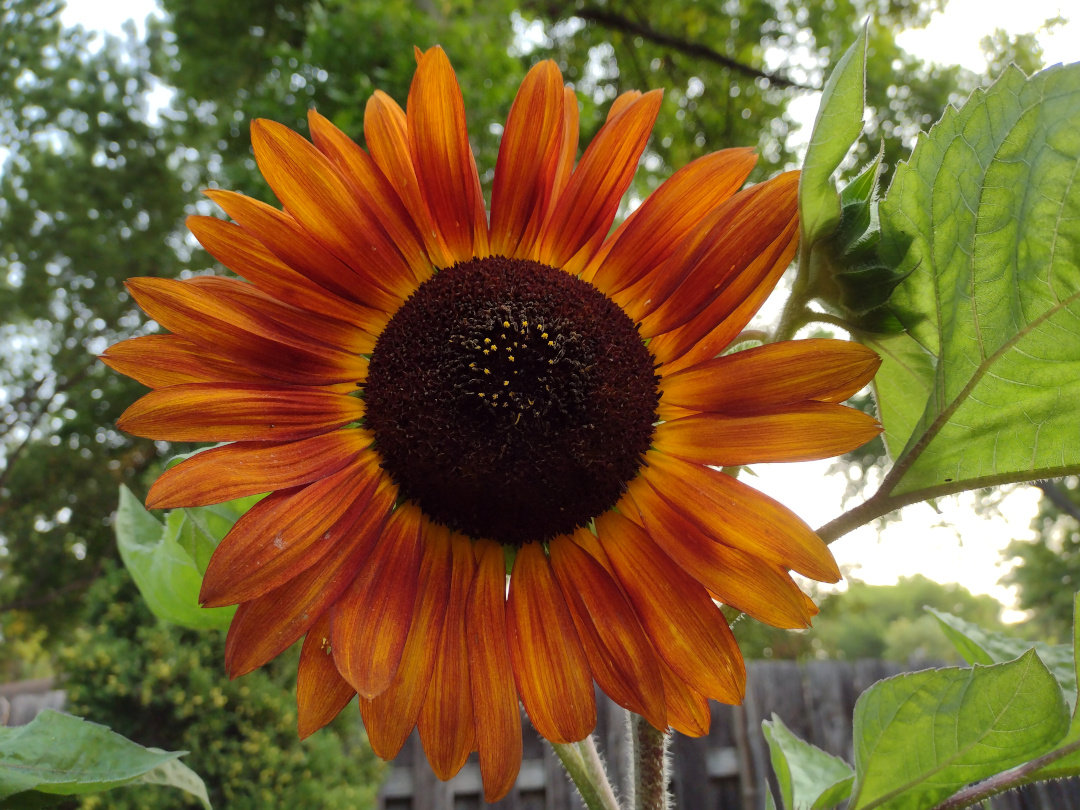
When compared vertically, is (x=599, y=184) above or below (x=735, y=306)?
above

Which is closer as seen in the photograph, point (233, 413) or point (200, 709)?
point (233, 413)

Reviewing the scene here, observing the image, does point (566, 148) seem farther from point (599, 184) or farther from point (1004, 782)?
point (1004, 782)

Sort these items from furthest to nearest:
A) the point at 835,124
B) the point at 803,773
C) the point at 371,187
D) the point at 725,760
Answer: the point at 725,760
the point at 803,773
the point at 371,187
the point at 835,124

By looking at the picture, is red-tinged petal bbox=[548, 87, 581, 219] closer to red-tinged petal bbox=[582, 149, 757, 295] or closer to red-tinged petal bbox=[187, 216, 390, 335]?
red-tinged petal bbox=[582, 149, 757, 295]

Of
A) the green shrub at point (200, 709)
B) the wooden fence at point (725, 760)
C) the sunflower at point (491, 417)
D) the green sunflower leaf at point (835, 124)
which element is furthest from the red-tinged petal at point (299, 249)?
the wooden fence at point (725, 760)

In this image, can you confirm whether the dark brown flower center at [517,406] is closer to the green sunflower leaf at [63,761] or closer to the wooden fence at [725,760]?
the green sunflower leaf at [63,761]

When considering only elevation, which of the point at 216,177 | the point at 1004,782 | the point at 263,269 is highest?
the point at 216,177

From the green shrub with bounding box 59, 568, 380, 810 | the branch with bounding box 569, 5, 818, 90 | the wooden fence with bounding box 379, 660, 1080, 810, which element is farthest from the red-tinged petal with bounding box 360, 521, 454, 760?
the branch with bounding box 569, 5, 818, 90

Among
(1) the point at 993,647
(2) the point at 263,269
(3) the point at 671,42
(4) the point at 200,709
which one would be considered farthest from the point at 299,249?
(3) the point at 671,42
